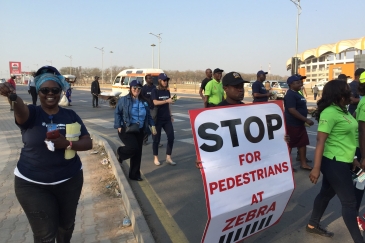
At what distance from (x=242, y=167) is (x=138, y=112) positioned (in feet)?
10.5

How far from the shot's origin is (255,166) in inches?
116

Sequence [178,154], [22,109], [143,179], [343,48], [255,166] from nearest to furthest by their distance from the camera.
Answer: [22,109]
[255,166]
[143,179]
[178,154]
[343,48]

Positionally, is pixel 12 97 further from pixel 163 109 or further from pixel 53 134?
pixel 163 109

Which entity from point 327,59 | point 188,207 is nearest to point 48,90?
point 188,207

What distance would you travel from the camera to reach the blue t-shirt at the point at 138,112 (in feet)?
18.8

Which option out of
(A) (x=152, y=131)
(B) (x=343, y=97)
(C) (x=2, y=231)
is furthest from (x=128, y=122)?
(B) (x=343, y=97)

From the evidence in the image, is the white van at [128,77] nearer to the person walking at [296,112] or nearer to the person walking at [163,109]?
the person walking at [163,109]

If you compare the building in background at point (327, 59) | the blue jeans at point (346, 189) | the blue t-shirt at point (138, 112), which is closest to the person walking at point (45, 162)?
the blue jeans at point (346, 189)

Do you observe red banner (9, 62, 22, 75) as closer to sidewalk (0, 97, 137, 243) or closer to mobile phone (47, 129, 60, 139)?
sidewalk (0, 97, 137, 243)

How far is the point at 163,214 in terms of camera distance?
15.0ft

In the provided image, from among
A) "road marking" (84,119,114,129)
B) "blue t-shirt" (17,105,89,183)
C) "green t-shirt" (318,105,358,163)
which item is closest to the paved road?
"green t-shirt" (318,105,358,163)

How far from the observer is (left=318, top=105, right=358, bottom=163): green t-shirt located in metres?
3.38

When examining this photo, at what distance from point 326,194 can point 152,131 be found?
3.41 meters

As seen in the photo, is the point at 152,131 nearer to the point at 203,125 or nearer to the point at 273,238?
the point at 273,238
